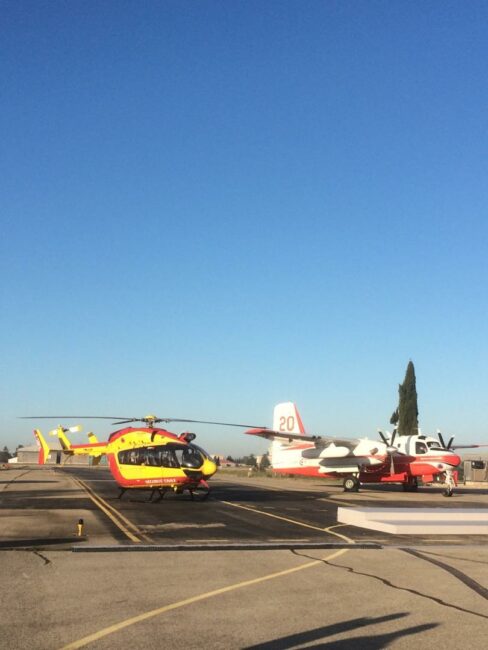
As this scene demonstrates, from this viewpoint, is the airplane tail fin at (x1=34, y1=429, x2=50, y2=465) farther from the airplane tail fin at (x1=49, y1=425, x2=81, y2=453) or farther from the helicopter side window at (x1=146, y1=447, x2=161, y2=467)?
the helicopter side window at (x1=146, y1=447, x2=161, y2=467)

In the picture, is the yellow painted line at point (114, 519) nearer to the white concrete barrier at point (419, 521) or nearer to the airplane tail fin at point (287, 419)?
the white concrete barrier at point (419, 521)

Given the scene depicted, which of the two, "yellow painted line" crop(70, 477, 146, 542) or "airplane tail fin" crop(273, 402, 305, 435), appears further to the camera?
"airplane tail fin" crop(273, 402, 305, 435)

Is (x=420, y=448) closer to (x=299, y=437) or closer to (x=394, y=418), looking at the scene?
(x=299, y=437)

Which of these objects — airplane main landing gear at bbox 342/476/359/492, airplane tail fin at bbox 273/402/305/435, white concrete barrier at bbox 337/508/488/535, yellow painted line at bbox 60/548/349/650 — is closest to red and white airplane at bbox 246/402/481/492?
airplane main landing gear at bbox 342/476/359/492

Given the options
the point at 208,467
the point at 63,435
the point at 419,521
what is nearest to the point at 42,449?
the point at 63,435

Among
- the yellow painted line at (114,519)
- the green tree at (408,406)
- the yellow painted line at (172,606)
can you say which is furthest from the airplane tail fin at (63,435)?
the green tree at (408,406)

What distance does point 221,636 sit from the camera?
7.39 metres

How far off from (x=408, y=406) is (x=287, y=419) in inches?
1377

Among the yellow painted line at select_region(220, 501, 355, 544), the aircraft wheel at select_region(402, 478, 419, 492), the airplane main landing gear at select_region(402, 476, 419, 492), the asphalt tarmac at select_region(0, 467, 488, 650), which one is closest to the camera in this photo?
the asphalt tarmac at select_region(0, 467, 488, 650)

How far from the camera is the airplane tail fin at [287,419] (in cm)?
4872

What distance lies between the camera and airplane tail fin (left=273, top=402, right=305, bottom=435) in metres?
48.7

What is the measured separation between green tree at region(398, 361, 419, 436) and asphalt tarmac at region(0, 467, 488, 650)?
2444 inches

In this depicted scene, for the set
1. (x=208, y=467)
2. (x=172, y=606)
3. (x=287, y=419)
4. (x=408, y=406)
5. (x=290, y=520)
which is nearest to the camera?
(x=172, y=606)

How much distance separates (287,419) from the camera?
161 feet
